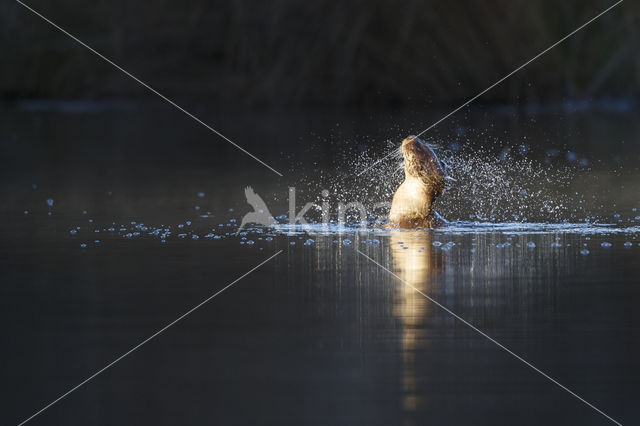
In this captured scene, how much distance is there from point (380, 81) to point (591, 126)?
25.8 feet

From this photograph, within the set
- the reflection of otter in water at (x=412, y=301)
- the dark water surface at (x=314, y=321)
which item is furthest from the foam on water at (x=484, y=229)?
the reflection of otter in water at (x=412, y=301)

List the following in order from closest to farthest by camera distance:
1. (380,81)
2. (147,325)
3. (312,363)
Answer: (312,363), (147,325), (380,81)

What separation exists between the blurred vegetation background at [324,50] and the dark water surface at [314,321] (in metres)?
17.7

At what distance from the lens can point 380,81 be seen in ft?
94.0

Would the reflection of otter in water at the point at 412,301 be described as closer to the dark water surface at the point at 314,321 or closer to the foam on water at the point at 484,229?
the dark water surface at the point at 314,321

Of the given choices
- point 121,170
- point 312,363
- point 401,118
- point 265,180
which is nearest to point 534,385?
point 312,363

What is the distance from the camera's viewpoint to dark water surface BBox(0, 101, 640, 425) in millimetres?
4547

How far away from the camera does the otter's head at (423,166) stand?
9539mm

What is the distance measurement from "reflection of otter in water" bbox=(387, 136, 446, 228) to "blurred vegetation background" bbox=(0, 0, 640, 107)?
1827 cm

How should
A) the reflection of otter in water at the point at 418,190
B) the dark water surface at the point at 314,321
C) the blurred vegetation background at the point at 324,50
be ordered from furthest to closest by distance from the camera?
the blurred vegetation background at the point at 324,50 < the reflection of otter in water at the point at 418,190 < the dark water surface at the point at 314,321

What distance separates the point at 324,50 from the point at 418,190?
773 inches

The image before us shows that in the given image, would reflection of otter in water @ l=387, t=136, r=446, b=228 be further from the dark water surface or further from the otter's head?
the dark water surface

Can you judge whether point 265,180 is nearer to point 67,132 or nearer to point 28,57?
point 67,132

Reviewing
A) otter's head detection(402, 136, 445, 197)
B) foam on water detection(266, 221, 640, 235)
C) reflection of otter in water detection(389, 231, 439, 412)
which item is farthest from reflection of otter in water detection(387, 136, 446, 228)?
reflection of otter in water detection(389, 231, 439, 412)
